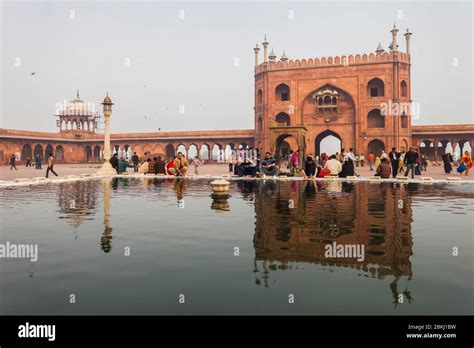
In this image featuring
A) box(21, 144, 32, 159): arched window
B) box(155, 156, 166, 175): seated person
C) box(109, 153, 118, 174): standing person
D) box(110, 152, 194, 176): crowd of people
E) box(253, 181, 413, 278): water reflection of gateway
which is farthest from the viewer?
box(21, 144, 32, 159): arched window

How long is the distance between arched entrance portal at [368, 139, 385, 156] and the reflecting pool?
25.8 meters

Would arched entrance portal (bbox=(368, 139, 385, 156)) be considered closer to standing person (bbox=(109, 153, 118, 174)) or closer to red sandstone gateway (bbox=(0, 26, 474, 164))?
red sandstone gateway (bbox=(0, 26, 474, 164))

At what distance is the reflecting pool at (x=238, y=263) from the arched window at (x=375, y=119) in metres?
26.0

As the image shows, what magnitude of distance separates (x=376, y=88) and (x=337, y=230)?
29.3 meters

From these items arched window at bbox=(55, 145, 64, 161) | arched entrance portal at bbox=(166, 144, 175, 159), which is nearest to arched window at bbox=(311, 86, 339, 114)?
arched entrance portal at bbox=(166, 144, 175, 159)

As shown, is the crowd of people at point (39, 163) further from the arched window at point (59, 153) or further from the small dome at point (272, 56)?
the small dome at point (272, 56)

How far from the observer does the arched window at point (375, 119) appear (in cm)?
3111

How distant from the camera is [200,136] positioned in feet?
125

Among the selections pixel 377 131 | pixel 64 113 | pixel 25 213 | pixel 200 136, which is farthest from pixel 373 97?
pixel 64 113

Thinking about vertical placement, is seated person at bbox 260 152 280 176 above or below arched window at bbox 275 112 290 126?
below

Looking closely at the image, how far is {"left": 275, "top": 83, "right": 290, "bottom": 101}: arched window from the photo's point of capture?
33281 millimetres
